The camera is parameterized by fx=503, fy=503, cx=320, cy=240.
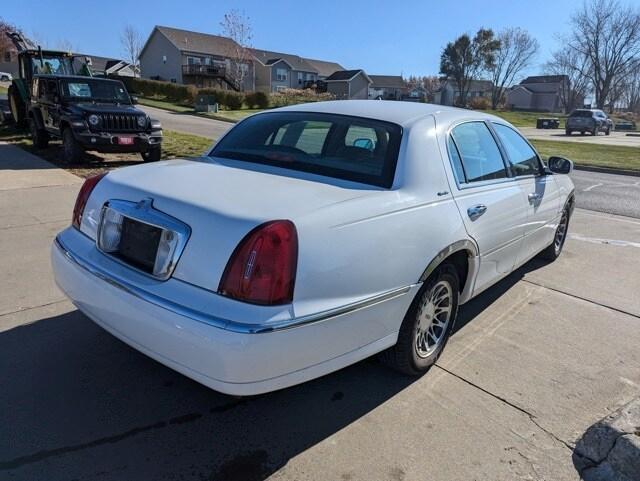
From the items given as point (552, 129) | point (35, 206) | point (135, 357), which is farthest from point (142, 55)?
point (135, 357)

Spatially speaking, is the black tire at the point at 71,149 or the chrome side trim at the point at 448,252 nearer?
the chrome side trim at the point at 448,252

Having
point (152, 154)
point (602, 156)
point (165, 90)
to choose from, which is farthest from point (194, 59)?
point (152, 154)

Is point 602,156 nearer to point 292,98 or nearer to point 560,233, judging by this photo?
point 560,233

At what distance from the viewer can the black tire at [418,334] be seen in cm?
290

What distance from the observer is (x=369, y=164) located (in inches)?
118

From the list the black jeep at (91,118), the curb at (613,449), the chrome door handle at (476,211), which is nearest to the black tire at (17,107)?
the black jeep at (91,118)

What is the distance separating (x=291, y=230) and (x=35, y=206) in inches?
234

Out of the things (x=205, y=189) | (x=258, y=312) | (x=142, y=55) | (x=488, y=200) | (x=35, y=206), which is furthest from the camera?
(x=142, y=55)

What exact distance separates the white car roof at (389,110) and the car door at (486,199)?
108mm

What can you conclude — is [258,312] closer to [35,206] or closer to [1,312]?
[1,312]

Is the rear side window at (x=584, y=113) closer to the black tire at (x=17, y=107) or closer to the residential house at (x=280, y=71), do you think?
the black tire at (x=17, y=107)

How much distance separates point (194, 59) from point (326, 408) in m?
63.2

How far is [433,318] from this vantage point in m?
3.24

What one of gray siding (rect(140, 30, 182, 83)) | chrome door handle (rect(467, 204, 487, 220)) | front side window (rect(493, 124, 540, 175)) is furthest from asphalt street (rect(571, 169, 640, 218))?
gray siding (rect(140, 30, 182, 83))
